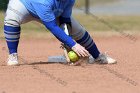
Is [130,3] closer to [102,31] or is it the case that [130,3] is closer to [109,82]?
[102,31]

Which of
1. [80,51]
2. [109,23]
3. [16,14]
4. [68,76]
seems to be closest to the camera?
[68,76]

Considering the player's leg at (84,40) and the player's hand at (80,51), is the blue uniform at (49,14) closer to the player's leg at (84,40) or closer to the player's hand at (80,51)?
the player's hand at (80,51)

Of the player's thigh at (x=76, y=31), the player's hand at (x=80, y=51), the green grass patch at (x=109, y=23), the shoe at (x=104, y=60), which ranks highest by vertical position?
the player's thigh at (x=76, y=31)

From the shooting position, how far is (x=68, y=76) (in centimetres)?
916

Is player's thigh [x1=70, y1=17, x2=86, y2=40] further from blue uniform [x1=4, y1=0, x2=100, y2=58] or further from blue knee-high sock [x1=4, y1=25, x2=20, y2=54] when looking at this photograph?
blue knee-high sock [x1=4, y1=25, x2=20, y2=54]

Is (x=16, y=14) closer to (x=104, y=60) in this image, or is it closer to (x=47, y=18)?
(x=47, y=18)

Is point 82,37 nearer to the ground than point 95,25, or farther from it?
farther from it

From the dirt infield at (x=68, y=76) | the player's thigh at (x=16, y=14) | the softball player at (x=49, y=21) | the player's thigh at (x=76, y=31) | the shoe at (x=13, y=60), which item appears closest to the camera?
the dirt infield at (x=68, y=76)

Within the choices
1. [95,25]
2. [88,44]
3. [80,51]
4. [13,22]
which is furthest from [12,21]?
[95,25]

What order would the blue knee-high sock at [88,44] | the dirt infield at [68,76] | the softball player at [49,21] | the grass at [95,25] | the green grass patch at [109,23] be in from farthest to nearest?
the green grass patch at [109,23] < the grass at [95,25] < the blue knee-high sock at [88,44] < the softball player at [49,21] < the dirt infield at [68,76]

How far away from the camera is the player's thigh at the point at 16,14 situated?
10125 mm

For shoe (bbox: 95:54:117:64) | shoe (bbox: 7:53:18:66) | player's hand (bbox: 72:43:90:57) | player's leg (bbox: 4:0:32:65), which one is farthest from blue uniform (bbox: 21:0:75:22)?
shoe (bbox: 95:54:117:64)

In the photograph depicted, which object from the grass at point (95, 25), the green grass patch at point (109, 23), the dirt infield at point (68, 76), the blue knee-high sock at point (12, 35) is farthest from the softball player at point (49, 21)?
the green grass patch at point (109, 23)

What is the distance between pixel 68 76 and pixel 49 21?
1.11m
